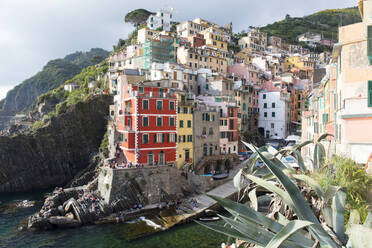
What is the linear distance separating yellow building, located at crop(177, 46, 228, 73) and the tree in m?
47.2

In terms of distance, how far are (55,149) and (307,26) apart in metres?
151

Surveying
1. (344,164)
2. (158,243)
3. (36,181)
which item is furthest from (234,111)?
(36,181)

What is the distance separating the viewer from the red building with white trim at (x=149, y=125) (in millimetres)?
31078

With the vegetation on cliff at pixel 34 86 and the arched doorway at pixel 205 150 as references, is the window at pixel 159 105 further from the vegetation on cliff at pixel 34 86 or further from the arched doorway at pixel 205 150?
the vegetation on cliff at pixel 34 86

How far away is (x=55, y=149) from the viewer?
48.5 meters

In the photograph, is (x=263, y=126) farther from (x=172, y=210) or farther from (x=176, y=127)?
(x=172, y=210)

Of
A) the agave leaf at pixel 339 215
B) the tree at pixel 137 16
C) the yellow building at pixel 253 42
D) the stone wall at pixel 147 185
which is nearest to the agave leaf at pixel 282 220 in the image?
the agave leaf at pixel 339 215

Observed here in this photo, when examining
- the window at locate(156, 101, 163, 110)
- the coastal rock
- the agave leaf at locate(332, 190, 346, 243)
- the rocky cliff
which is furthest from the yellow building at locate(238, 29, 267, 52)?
the agave leaf at locate(332, 190, 346, 243)

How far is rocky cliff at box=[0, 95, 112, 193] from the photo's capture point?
44.9 m

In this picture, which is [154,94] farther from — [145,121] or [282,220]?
[282,220]

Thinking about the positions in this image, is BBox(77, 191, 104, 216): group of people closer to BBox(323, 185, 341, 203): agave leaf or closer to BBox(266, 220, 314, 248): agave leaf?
BBox(323, 185, 341, 203): agave leaf

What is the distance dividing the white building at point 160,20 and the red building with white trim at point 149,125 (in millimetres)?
63013

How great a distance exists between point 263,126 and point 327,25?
131 meters

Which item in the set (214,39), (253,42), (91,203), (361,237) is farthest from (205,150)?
(253,42)
